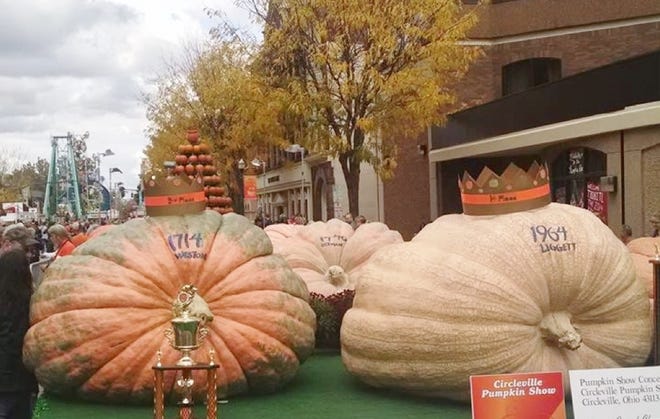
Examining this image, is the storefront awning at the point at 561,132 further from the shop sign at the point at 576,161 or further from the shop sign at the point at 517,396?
the shop sign at the point at 517,396

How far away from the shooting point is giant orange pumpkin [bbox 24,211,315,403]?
5699 mm

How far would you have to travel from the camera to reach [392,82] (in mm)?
19828

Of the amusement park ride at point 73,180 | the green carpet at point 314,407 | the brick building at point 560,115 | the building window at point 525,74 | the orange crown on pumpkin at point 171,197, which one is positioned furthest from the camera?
the amusement park ride at point 73,180

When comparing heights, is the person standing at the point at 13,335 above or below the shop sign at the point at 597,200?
below

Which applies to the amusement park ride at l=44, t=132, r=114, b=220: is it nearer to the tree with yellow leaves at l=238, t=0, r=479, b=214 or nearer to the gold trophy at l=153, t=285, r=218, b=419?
the tree with yellow leaves at l=238, t=0, r=479, b=214

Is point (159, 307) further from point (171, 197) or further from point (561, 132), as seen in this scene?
point (561, 132)

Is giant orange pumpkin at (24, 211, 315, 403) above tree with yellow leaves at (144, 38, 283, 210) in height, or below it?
below

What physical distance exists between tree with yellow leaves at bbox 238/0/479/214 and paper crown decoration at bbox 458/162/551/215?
45.5 ft

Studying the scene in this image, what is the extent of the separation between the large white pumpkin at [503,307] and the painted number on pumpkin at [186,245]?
123 centimetres

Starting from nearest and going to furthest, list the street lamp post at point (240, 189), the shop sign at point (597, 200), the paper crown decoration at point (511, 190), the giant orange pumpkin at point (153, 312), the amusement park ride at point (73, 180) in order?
the giant orange pumpkin at point (153, 312) < the paper crown decoration at point (511, 190) < the shop sign at point (597, 200) < the street lamp post at point (240, 189) < the amusement park ride at point (73, 180)

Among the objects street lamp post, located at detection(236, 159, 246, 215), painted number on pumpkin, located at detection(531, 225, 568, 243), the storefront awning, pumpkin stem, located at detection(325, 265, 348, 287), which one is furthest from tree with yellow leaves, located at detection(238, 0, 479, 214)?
street lamp post, located at detection(236, 159, 246, 215)

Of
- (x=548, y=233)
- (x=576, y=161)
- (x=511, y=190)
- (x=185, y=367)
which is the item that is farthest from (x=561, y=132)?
(x=185, y=367)

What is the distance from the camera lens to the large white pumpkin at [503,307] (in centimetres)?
538

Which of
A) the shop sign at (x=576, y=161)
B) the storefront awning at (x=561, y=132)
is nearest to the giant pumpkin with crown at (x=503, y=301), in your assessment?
the storefront awning at (x=561, y=132)
